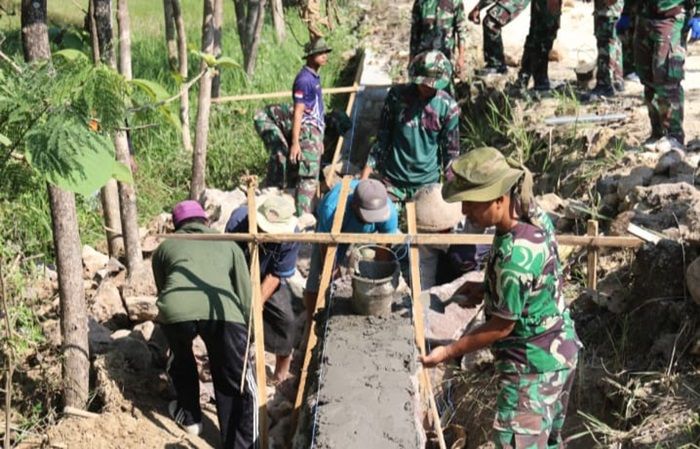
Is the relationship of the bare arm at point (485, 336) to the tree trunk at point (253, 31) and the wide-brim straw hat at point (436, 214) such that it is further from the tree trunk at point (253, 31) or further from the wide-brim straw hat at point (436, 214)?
the tree trunk at point (253, 31)

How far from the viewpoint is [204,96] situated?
806 centimetres

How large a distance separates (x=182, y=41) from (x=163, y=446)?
4655 mm

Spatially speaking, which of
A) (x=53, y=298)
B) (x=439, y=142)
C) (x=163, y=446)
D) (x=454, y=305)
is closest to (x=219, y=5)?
(x=439, y=142)

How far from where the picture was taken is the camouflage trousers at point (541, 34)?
8945mm

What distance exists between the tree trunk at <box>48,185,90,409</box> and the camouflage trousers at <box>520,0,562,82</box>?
5.35 meters

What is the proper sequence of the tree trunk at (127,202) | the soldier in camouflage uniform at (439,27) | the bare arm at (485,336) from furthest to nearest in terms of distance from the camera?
the soldier in camouflage uniform at (439,27), the tree trunk at (127,202), the bare arm at (485,336)

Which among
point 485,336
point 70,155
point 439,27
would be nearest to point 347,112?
point 439,27

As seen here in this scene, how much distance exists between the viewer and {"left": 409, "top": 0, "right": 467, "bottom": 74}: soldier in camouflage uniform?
9.23 m

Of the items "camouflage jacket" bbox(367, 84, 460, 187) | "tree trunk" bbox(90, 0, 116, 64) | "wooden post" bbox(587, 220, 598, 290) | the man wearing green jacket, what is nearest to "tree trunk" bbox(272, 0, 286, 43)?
"camouflage jacket" bbox(367, 84, 460, 187)

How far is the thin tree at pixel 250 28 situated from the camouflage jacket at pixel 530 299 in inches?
281

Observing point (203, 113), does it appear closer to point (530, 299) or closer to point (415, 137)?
point (415, 137)

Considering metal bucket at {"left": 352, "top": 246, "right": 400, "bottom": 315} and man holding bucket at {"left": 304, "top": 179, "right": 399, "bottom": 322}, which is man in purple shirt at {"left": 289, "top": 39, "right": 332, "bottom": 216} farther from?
metal bucket at {"left": 352, "top": 246, "right": 400, "bottom": 315}

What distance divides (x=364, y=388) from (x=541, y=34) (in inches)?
217

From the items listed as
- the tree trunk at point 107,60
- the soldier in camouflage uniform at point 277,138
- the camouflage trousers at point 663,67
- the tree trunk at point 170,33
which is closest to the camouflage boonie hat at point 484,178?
the tree trunk at point 107,60
